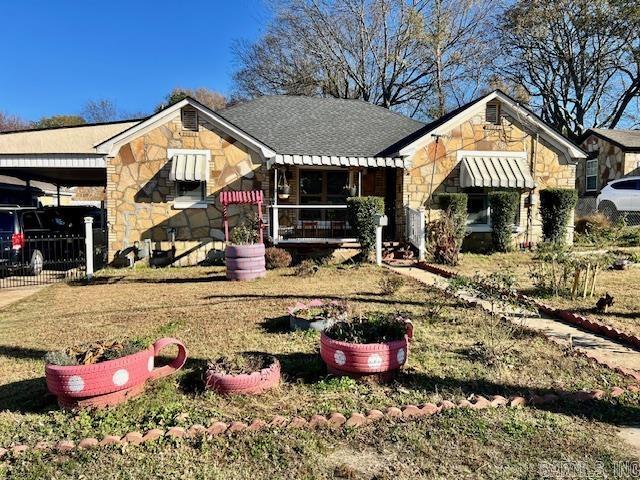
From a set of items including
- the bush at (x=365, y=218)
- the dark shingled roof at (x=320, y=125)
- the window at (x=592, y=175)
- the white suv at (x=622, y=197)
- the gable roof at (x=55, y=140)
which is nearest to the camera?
the bush at (x=365, y=218)

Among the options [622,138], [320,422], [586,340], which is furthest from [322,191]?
[622,138]

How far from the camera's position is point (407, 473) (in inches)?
118

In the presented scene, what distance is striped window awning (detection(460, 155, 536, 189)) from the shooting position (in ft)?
45.1

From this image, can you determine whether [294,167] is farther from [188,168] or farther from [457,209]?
[457,209]

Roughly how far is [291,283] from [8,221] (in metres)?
7.57

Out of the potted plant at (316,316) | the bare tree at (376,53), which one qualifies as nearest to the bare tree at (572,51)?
the bare tree at (376,53)

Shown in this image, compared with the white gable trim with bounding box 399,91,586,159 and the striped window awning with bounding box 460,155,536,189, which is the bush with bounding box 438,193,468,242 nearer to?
the striped window awning with bounding box 460,155,536,189

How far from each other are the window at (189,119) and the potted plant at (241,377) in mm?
10122

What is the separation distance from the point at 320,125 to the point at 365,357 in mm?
13702

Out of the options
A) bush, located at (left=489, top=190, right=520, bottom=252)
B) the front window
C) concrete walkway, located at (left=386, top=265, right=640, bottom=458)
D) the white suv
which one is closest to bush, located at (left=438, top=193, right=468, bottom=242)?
bush, located at (left=489, top=190, right=520, bottom=252)

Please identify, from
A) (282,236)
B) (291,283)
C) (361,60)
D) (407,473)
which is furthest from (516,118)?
(361,60)

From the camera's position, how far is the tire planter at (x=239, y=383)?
4.15m

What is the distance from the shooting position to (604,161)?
23.1 metres

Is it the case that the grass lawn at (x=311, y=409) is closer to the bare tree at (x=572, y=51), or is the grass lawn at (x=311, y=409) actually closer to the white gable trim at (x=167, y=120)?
the white gable trim at (x=167, y=120)
